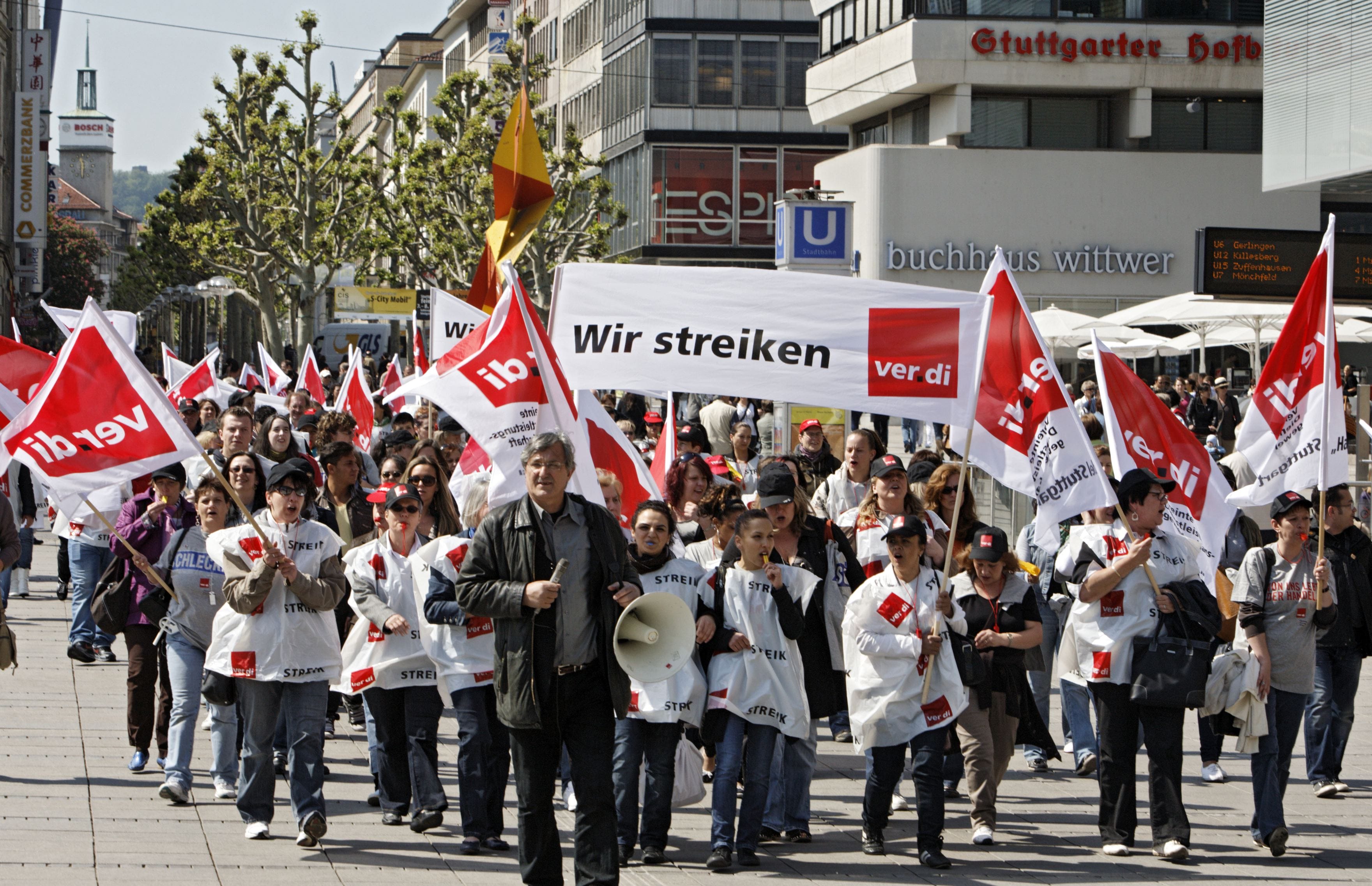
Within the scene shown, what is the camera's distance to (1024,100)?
39562 mm

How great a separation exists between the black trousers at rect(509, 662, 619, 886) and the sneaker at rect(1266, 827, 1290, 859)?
9.94ft

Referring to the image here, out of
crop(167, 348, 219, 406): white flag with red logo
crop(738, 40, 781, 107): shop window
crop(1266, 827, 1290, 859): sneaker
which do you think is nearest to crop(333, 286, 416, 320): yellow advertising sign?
crop(738, 40, 781, 107): shop window

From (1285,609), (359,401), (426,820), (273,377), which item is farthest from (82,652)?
(273,377)

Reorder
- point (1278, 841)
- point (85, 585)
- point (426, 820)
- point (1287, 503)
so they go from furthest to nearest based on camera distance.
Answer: point (85, 585)
point (1287, 503)
point (426, 820)
point (1278, 841)

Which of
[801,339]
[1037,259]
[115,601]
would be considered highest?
[1037,259]

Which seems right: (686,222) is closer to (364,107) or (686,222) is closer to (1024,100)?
(1024,100)

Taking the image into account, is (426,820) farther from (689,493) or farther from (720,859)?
(689,493)

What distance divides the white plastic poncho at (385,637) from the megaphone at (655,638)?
1.73 m

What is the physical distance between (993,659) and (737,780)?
4.45 feet

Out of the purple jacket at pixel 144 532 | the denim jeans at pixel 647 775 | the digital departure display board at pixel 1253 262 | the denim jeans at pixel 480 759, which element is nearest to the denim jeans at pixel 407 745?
the denim jeans at pixel 480 759

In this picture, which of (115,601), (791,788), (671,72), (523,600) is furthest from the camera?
(671,72)

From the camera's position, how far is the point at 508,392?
8.53m

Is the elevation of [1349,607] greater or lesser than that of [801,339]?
lesser

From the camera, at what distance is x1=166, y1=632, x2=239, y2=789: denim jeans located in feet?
27.9
